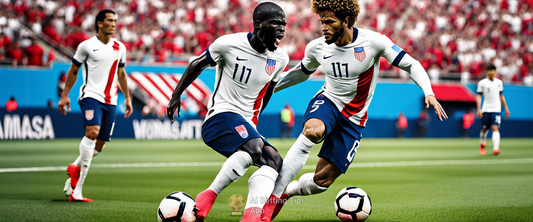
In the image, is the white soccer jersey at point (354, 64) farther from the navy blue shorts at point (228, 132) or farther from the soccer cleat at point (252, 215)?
the soccer cleat at point (252, 215)

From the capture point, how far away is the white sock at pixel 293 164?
5.12 m

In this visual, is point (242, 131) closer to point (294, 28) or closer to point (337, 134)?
point (337, 134)

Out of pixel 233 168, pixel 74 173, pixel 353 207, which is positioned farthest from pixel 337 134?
pixel 74 173

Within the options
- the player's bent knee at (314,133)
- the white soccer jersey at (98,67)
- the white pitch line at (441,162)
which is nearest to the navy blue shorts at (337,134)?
the player's bent knee at (314,133)

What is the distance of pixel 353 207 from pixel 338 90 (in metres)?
1.15

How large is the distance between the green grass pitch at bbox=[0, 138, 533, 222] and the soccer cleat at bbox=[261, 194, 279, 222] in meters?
0.70

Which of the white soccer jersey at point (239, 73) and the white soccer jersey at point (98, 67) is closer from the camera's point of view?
the white soccer jersey at point (239, 73)

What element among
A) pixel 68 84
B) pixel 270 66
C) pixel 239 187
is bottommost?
pixel 239 187

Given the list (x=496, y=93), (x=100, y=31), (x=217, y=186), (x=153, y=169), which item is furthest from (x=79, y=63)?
(x=496, y=93)

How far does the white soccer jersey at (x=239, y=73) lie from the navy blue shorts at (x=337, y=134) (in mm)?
607

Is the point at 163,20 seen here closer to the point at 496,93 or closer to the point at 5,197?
the point at 496,93

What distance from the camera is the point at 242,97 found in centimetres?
503

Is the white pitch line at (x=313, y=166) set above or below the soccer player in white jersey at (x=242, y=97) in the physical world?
below

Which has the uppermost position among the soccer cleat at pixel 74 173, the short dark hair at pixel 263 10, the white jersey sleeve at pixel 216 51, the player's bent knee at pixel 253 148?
the short dark hair at pixel 263 10
